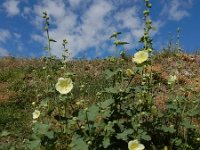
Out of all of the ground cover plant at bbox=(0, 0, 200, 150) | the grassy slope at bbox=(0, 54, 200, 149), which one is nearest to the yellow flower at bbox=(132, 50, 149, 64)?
the ground cover plant at bbox=(0, 0, 200, 150)

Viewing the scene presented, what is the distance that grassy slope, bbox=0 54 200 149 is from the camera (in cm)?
1159

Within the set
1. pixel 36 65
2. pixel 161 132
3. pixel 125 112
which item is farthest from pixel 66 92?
pixel 36 65

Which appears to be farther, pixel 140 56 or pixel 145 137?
pixel 145 137

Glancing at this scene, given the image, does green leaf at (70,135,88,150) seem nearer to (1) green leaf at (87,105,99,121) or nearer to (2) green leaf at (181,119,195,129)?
(1) green leaf at (87,105,99,121)

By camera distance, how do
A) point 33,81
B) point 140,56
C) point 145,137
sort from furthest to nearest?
1. point 33,81
2. point 145,137
3. point 140,56

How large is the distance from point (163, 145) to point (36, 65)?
1067cm

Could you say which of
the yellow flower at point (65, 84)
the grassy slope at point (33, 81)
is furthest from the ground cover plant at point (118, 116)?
the grassy slope at point (33, 81)

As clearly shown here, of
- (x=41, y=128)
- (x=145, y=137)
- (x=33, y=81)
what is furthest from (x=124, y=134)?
(x=33, y=81)

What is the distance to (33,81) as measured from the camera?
1549 cm

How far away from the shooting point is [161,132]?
762cm

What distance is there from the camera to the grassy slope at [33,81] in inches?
456

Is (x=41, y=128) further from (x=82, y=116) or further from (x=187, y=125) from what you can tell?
(x=187, y=125)

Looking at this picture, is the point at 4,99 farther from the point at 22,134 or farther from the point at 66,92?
the point at 66,92

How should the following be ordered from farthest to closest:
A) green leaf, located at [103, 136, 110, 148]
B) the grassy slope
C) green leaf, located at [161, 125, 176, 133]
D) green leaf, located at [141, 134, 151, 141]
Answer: the grassy slope, green leaf, located at [161, 125, 176, 133], green leaf, located at [141, 134, 151, 141], green leaf, located at [103, 136, 110, 148]
